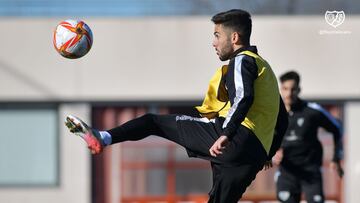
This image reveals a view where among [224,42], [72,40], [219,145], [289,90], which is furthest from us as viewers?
[289,90]

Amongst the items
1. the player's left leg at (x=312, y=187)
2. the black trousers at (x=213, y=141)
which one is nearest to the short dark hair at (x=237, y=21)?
the black trousers at (x=213, y=141)

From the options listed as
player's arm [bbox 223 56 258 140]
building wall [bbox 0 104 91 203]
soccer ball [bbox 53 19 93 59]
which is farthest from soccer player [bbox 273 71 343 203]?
building wall [bbox 0 104 91 203]

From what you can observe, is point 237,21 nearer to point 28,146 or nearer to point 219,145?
point 219,145

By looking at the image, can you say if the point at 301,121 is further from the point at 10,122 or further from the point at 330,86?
the point at 10,122


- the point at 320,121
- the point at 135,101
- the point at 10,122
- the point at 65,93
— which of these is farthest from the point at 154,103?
the point at 320,121

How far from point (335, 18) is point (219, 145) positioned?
33.2 ft

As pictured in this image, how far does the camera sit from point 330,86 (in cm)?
1620

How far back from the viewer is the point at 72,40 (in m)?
7.77

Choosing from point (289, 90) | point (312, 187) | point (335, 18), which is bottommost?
point (312, 187)

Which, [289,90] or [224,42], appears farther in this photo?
[289,90]

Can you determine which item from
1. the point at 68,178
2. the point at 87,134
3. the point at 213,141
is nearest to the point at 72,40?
the point at 87,134

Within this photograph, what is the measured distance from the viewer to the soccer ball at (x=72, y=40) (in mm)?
7777

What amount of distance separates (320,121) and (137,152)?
6495 millimetres

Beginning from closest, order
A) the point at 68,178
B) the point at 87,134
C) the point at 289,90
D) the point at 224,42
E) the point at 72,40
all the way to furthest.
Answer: the point at 87,134, the point at 224,42, the point at 72,40, the point at 289,90, the point at 68,178
